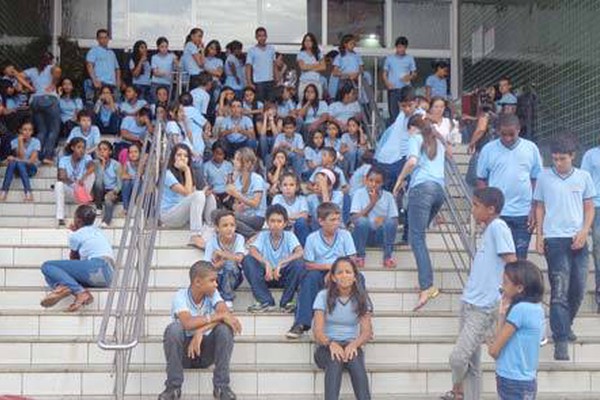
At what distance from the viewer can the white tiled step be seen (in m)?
8.17

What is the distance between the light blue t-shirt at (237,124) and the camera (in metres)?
14.0

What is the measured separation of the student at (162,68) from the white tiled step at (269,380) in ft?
28.8

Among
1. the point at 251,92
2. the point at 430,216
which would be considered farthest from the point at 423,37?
the point at 430,216

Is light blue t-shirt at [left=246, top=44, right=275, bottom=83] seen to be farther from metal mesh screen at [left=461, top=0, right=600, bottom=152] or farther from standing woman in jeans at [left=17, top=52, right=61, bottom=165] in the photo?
metal mesh screen at [left=461, top=0, right=600, bottom=152]

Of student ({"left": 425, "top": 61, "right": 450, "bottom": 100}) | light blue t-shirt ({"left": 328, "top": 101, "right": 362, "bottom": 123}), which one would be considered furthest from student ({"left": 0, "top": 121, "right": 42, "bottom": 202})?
student ({"left": 425, "top": 61, "right": 450, "bottom": 100})

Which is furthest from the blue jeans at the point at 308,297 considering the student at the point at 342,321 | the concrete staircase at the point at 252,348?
the student at the point at 342,321

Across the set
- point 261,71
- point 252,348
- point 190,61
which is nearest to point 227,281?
point 252,348

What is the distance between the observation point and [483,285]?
7.57 m

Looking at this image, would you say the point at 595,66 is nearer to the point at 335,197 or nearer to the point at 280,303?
the point at 335,197

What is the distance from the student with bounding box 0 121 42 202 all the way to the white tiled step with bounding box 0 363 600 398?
4.65m

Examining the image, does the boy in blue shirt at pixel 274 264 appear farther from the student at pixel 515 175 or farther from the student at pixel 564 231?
the student at pixel 564 231

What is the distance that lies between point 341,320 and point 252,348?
953 mm

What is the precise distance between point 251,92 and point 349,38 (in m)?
2.40

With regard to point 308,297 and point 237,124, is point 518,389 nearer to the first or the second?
point 308,297
